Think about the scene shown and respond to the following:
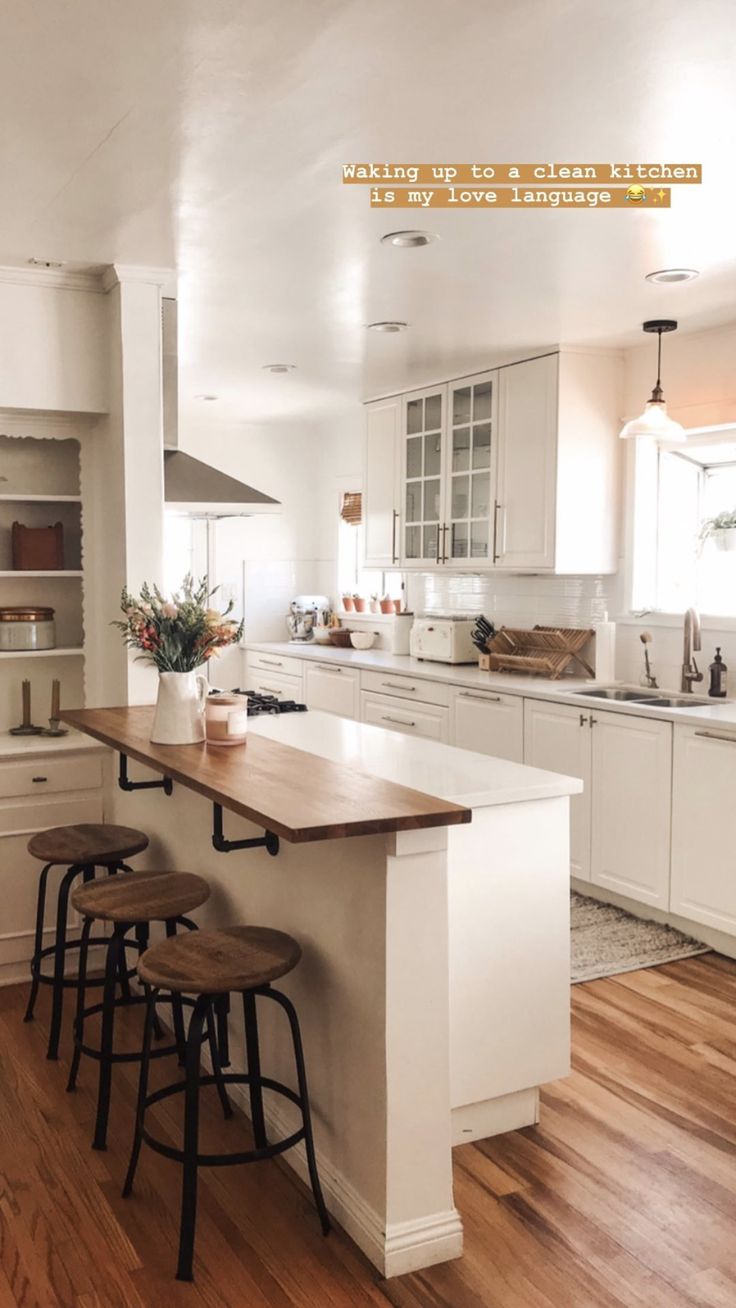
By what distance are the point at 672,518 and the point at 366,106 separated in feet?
10.2

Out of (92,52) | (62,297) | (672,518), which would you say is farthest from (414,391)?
(92,52)

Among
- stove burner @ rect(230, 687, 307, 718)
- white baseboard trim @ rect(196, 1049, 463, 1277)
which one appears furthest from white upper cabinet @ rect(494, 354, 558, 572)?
white baseboard trim @ rect(196, 1049, 463, 1277)

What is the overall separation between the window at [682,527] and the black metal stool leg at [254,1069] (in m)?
3.09

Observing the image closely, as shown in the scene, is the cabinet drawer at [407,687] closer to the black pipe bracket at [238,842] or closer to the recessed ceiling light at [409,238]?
the recessed ceiling light at [409,238]

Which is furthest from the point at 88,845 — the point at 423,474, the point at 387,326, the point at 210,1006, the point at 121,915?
the point at 423,474

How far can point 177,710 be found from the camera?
303cm

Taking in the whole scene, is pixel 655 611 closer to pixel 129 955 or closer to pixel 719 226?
pixel 719 226

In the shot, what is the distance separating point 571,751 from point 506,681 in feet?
2.35

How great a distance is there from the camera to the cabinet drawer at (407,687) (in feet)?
18.3

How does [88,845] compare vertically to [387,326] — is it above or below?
below

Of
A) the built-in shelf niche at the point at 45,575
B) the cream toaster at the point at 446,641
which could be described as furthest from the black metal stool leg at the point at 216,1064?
the cream toaster at the point at 446,641

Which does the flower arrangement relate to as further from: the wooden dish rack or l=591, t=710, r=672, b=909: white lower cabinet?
the wooden dish rack

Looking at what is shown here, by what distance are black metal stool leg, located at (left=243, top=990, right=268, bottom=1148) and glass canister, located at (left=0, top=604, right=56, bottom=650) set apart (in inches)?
77.5

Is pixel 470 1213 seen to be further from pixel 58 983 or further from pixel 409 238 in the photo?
pixel 409 238
